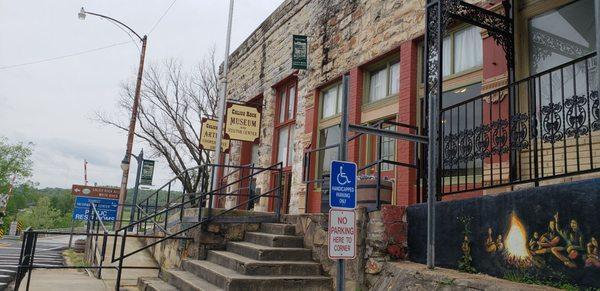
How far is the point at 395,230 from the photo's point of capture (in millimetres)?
5746

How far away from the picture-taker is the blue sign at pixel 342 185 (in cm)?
384

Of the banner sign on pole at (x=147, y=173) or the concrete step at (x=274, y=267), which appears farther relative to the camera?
the banner sign on pole at (x=147, y=173)

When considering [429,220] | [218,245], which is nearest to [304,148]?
[218,245]

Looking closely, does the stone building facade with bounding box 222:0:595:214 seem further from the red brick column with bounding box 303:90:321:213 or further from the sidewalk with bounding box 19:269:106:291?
the sidewalk with bounding box 19:269:106:291

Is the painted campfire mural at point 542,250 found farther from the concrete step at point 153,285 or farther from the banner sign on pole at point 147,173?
the banner sign on pole at point 147,173

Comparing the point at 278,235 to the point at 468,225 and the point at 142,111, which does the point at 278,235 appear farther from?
the point at 142,111

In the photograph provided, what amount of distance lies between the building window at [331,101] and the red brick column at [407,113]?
7.67ft

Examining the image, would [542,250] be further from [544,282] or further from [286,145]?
[286,145]

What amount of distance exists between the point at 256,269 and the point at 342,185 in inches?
115

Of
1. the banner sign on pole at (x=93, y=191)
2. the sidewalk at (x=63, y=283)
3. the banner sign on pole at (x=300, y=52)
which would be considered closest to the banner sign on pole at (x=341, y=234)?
the sidewalk at (x=63, y=283)

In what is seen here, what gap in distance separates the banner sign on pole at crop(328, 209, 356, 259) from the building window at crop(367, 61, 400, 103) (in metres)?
5.33

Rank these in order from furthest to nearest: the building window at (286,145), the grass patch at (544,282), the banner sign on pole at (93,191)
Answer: the banner sign on pole at (93,191) < the building window at (286,145) < the grass patch at (544,282)

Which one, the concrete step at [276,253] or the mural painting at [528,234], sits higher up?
the mural painting at [528,234]

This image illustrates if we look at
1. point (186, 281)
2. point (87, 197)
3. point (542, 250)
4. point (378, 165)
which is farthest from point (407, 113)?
point (87, 197)
